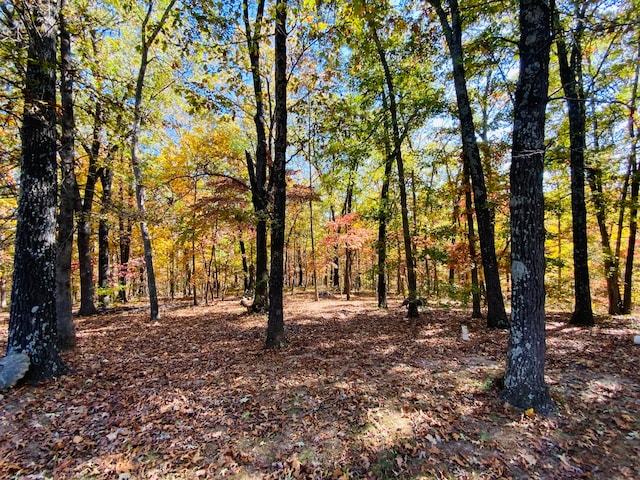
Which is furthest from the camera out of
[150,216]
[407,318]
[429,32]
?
[407,318]

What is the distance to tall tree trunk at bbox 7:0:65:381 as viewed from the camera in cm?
442

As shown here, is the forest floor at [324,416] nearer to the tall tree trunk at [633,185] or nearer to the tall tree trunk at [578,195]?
the tall tree trunk at [578,195]

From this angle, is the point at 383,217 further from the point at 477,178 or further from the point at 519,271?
the point at 519,271

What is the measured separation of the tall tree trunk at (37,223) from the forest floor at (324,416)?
739mm

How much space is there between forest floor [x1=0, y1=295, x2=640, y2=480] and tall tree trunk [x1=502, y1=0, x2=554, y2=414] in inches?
18.5

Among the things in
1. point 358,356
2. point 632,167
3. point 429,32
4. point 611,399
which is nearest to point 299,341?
point 358,356

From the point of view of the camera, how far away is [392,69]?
949 cm

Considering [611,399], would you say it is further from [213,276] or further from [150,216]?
[213,276]

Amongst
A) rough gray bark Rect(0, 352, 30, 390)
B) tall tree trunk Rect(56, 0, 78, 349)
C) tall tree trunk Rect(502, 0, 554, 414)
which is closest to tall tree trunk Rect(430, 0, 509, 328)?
tall tree trunk Rect(502, 0, 554, 414)

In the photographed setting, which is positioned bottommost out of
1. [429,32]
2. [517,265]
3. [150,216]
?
[517,265]

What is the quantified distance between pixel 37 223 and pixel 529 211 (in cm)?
724

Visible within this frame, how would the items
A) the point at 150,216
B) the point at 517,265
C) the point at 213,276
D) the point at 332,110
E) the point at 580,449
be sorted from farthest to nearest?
the point at 213,276 < the point at 150,216 < the point at 332,110 < the point at 517,265 < the point at 580,449

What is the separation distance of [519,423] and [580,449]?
0.57 metres

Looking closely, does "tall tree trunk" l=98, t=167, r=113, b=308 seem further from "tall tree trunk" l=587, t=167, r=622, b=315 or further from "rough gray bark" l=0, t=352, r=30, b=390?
"tall tree trunk" l=587, t=167, r=622, b=315
